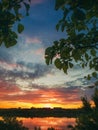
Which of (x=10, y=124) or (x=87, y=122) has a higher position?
(x=10, y=124)

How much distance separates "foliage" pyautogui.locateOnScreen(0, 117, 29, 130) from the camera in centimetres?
2753

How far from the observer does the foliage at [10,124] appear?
27531mm

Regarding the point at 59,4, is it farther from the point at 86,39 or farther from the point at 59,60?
the point at 86,39

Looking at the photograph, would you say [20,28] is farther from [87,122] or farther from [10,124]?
[10,124]

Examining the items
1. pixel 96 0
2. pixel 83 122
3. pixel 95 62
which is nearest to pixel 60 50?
pixel 95 62

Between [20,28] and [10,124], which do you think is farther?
[10,124]

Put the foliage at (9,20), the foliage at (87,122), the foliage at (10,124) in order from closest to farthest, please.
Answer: the foliage at (9,20) < the foliage at (87,122) < the foliage at (10,124)

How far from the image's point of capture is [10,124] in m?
28.0

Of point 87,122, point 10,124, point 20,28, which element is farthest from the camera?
point 10,124

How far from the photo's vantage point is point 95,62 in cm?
890

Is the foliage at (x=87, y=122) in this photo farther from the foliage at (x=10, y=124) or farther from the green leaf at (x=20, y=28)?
the green leaf at (x=20, y=28)

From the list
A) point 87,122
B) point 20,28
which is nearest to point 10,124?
point 87,122

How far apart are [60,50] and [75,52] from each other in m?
0.32

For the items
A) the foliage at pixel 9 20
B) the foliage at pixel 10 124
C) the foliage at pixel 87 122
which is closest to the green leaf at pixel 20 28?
the foliage at pixel 9 20
